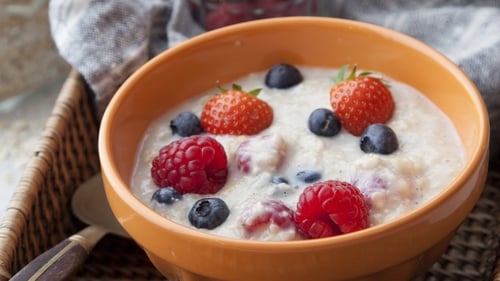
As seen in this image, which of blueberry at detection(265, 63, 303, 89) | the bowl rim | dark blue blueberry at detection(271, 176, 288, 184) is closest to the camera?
Result: the bowl rim

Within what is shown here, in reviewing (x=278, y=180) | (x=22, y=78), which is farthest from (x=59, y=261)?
(x=22, y=78)

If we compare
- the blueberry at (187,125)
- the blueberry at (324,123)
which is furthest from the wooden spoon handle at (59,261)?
the blueberry at (324,123)

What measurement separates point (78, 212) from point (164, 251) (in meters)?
0.27

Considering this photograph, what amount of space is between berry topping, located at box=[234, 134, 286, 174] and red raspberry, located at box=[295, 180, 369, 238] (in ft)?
0.27

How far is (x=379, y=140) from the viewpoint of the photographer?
848 mm

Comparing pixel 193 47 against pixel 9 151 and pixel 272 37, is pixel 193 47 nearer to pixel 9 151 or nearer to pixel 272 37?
pixel 272 37

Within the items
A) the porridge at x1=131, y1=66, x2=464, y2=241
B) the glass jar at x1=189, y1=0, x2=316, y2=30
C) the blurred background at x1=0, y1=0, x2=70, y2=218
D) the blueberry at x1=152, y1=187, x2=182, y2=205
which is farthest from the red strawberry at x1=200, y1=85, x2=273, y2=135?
the blurred background at x1=0, y1=0, x2=70, y2=218

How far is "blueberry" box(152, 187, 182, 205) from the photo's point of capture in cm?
82

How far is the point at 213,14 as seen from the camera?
1.14m

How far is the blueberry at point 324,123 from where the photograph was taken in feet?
2.89

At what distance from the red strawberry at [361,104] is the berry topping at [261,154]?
0.27ft

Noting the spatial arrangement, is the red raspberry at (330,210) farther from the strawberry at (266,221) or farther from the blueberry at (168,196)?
the blueberry at (168,196)

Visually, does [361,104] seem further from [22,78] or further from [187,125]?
[22,78]

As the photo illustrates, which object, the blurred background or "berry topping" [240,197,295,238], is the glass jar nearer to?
the blurred background
